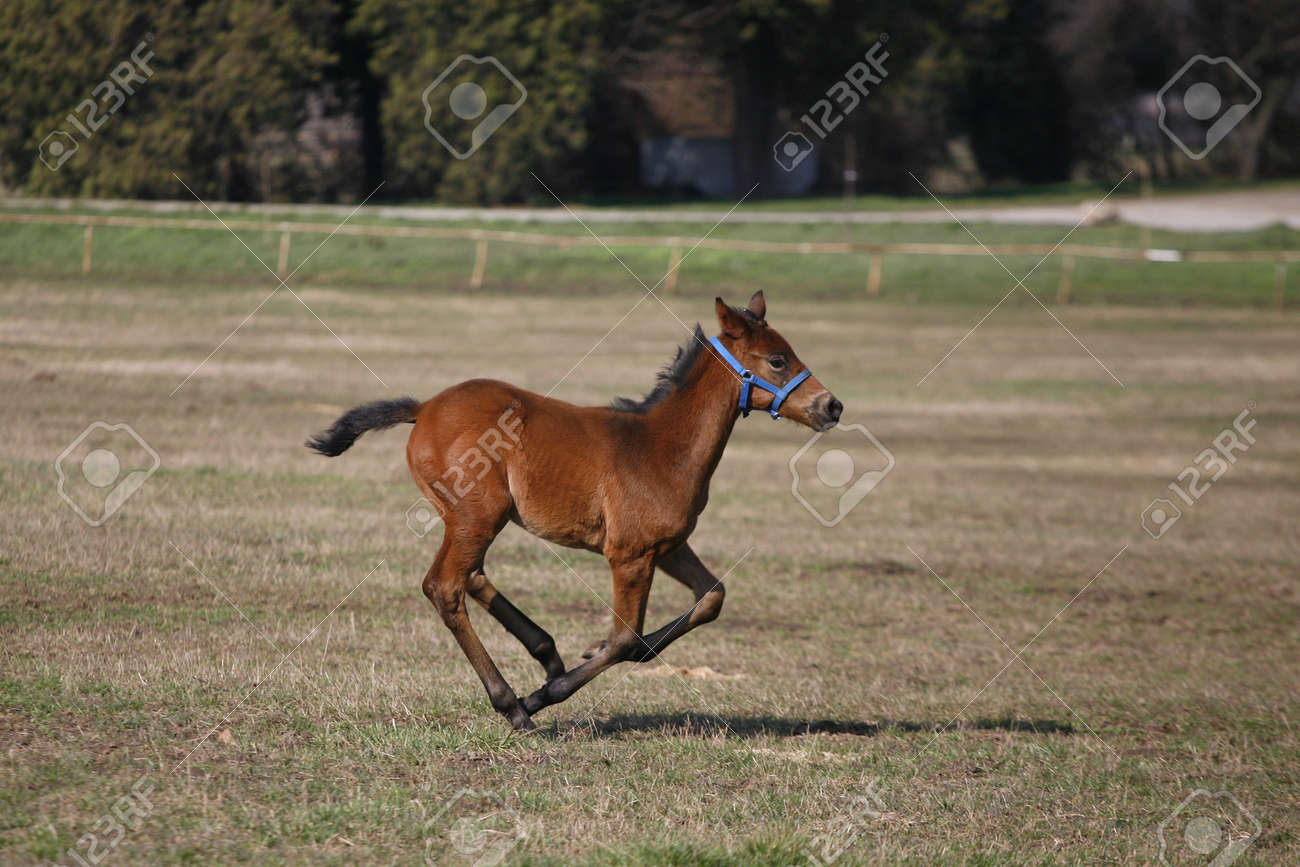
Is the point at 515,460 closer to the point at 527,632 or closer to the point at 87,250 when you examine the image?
the point at 527,632

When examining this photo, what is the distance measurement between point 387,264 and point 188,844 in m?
34.9

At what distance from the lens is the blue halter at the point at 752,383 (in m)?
7.61

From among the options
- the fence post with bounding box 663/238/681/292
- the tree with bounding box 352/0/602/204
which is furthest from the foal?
the tree with bounding box 352/0/602/204

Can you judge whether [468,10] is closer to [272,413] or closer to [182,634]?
[272,413]

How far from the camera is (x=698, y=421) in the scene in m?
7.80

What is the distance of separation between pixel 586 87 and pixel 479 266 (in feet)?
49.7

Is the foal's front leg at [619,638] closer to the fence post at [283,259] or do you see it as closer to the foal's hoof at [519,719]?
the foal's hoof at [519,719]

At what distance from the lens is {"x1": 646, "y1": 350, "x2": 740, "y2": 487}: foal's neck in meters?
7.73

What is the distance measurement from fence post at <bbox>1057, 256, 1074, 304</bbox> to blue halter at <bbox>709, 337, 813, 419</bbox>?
3427 centimetres

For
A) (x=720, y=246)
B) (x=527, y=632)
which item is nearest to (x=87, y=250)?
(x=720, y=246)

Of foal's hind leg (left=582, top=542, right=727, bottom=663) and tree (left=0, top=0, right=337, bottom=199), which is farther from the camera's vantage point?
tree (left=0, top=0, right=337, bottom=199)

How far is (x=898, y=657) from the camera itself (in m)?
11.4

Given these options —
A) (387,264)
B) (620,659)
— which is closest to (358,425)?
(620,659)

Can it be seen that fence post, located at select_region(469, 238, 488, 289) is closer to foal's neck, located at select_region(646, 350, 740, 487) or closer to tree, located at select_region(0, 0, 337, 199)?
tree, located at select_region(0, 0, 337, 199)
